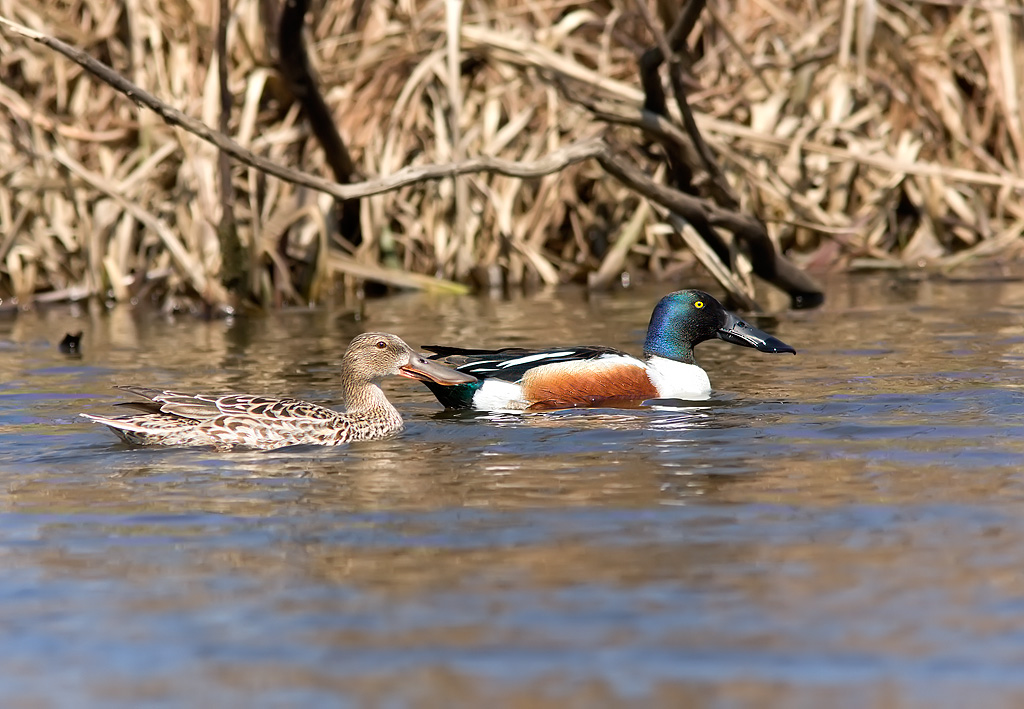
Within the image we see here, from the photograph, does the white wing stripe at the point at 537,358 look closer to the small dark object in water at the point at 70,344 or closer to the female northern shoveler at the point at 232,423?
the female northern shoveler at the point at 232,423

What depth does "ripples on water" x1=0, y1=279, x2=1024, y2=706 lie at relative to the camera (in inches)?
137

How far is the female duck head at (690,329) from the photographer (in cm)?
801

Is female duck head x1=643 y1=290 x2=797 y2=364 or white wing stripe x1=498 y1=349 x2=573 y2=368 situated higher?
female duck head x1=643 y1=290 x2=797 y2=364

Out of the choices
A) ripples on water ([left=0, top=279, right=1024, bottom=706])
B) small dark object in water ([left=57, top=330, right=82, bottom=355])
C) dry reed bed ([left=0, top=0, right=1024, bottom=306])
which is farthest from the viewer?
dry reed bed ([left=0, top=0, right=1024, bottom=306])

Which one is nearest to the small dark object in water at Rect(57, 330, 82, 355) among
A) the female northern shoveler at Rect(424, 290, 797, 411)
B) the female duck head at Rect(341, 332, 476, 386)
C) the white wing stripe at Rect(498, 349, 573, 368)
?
the female northern shoveler at Rect(424, 290, 797, 411)

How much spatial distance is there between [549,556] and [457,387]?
306cm

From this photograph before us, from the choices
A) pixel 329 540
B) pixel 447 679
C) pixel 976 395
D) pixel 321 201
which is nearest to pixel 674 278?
pixel 321 201

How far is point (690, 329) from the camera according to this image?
8.06 metres

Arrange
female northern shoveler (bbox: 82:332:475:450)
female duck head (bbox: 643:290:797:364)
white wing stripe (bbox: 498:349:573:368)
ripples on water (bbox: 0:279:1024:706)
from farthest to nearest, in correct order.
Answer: female duck head (bbox: 643:290:797:364), white wing stripe (bbox: 498:349:573:368), female northern shoveler (bbox: 82:332:475:450), ripples on water (bbox: 0:279:1024:706)

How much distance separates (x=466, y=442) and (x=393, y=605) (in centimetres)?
245

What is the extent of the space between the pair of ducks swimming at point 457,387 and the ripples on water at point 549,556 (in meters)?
0.14

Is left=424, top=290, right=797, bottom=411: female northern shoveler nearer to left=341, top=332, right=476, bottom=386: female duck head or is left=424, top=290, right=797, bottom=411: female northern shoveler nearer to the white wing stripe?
the white wing stripe

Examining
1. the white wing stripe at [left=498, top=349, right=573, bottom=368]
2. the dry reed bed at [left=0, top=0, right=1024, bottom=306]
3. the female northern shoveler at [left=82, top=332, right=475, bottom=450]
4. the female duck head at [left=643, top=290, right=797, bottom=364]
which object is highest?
the dry reed bed at [left=0, top=0, right=1024, bottom=306]

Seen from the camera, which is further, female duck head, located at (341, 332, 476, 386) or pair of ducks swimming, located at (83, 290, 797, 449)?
female duck head, located at (341, 332, 476, 386)
